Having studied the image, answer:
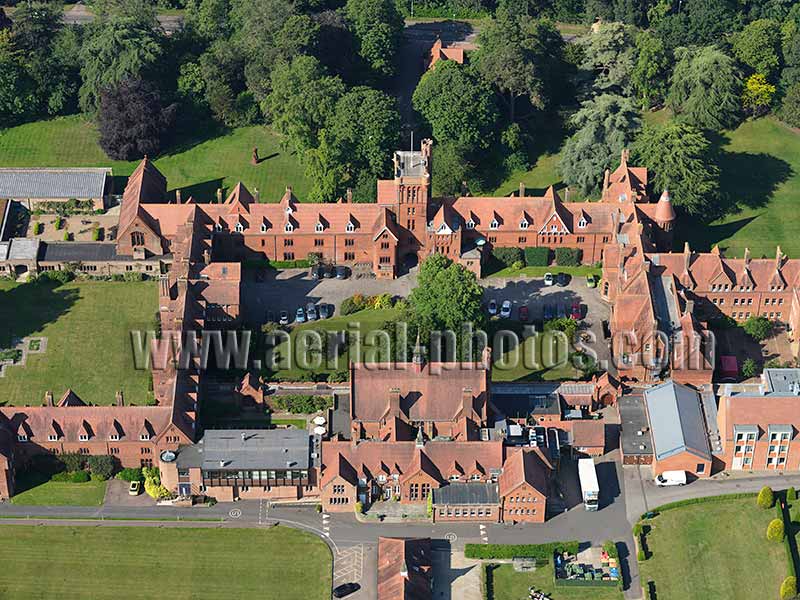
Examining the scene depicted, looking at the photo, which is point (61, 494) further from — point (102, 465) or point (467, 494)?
point (467, 494)

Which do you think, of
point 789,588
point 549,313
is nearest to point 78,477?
point 549,313

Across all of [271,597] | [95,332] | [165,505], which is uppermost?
[95,332]

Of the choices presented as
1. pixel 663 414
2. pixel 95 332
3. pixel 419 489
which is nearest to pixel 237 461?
pixel 419 489

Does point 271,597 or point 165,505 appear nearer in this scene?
point 271,597

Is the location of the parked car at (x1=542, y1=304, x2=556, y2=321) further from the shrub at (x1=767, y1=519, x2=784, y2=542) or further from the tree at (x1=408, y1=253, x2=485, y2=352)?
the shrub at (x1=767, y1=519, x2=784, y2=542)

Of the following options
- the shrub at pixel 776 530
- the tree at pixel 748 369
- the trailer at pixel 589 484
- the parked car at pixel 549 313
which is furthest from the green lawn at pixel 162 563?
the tree at pixel 748 369

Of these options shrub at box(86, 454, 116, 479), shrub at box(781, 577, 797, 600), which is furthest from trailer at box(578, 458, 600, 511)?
shrub at box(86, 454, 116, 479)

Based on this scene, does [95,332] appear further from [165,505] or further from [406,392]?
[406,392]

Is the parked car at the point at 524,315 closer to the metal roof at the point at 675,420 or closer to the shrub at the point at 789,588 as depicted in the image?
the metal roof at the point at 675,420
